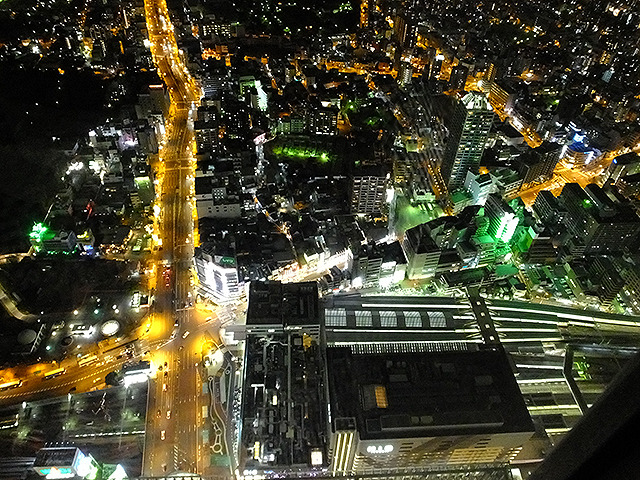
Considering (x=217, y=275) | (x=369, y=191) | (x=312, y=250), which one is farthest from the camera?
(x=369, y=191)

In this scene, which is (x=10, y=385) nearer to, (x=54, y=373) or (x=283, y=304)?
(x=54, y=373)

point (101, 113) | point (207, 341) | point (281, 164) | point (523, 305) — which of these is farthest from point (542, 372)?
point (101, 113)

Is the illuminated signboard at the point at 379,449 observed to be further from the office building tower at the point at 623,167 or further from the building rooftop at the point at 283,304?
the office building tower at the point at 623,167

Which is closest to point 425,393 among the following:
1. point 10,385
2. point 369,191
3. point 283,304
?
point 283,304

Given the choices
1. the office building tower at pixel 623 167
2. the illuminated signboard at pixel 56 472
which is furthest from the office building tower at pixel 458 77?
the illuminated signboard at pixel 56 472

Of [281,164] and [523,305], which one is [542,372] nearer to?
[523,305]

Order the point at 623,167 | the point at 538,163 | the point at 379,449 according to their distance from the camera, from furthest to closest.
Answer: the point at 538,163 < the point at 623,167 < the point at 379,449

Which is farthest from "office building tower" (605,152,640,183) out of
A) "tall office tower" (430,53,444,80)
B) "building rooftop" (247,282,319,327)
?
"building rooftop" (247,282,319,327)
